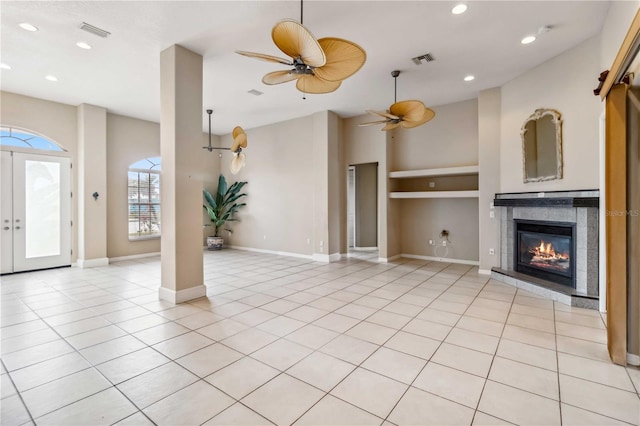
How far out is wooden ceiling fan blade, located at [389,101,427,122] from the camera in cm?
429

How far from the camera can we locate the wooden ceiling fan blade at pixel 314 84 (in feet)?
10.3

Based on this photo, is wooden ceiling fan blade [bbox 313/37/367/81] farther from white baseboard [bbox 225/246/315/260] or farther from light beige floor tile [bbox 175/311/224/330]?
white baseboard [bbox 225/246/315/260]

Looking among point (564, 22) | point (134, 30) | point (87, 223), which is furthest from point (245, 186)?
point (564, 22)

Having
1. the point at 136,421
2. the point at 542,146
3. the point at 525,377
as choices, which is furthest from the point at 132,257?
the point at 542,146

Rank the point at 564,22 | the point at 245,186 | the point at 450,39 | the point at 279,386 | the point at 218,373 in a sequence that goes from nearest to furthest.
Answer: the point at 279,386
the point at 218,373
the point at 564,22
the point at 450,39
the point at 245,186

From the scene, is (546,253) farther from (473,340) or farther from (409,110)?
(409,110)

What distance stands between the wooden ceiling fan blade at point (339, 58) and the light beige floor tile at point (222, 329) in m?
2.87

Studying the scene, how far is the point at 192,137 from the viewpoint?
430 cm

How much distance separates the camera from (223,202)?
360 inches

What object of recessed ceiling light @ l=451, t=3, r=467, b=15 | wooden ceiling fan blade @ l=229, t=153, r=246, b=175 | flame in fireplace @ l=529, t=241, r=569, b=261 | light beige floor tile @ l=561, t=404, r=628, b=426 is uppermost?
recessed ceiling light @ l=451, t=3, r=467, b=15

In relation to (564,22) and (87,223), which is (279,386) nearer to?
(564,22)

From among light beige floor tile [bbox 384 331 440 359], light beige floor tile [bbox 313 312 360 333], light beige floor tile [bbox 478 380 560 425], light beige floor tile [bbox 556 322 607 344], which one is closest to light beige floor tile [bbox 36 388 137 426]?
light beige floor tile [bbox 313 312 360 333]

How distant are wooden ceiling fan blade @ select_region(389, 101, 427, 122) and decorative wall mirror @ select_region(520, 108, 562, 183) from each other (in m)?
2.02

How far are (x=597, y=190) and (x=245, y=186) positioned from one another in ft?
26.1
